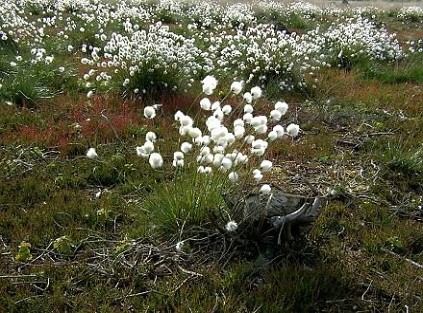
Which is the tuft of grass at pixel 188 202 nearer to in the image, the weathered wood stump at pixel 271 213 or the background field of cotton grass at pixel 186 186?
the background field of cotton grass at pixel 186 186

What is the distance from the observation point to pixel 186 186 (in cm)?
422

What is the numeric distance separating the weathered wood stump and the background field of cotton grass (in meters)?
0.10

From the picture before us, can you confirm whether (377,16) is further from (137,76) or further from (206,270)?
(206,270)

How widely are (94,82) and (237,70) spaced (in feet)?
8.82

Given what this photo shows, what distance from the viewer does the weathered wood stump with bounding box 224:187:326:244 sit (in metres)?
3.83

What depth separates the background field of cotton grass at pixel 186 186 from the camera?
363 centimetres

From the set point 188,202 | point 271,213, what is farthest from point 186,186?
point 271,213

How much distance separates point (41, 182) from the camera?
5.14 meters

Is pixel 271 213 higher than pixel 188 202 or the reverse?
higher

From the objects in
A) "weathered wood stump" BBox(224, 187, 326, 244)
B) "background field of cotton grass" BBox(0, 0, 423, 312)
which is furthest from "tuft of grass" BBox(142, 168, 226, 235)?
"weathered wood stump" BBox(224, 187, 326, 244)

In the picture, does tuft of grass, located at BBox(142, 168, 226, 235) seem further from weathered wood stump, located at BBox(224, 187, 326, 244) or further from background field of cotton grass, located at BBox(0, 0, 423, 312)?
weathered wood stump, located at BBox(224, 187, 326, 244)

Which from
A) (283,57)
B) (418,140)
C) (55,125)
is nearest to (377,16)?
(283,57)

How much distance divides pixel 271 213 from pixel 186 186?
755mm

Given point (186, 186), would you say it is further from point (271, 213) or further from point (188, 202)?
point (271, 213)
